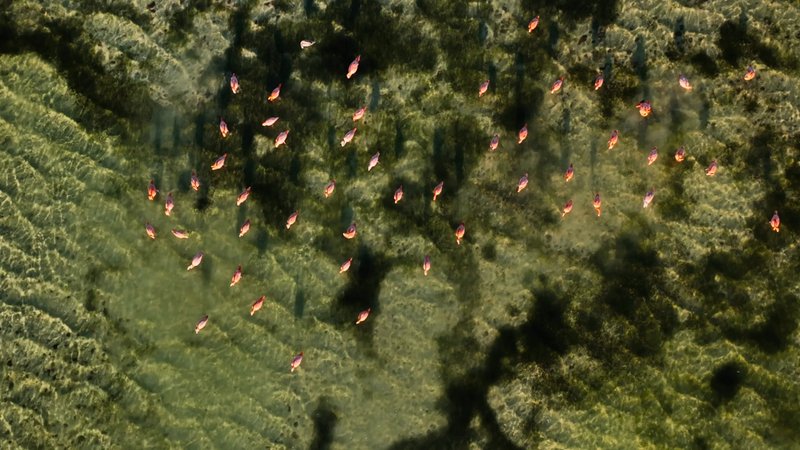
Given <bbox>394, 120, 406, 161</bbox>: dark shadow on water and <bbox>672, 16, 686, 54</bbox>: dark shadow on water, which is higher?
<bbox>672, 16, 686, 54</bbox>: dark shadow on water

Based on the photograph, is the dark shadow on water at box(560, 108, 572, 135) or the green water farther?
the dark shadow on water at box(560, 108, 572, 135)

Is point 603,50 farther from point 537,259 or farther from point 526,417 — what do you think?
point 526,417

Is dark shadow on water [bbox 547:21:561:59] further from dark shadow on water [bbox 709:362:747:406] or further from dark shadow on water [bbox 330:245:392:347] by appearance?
dark shadow on water [bbox 709:362:747:406]

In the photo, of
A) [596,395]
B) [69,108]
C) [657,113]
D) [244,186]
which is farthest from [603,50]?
[69,108]

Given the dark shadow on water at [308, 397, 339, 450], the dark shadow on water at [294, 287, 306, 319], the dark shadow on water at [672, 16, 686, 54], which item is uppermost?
the dark shadow on water at [672, 16, 686, 54]

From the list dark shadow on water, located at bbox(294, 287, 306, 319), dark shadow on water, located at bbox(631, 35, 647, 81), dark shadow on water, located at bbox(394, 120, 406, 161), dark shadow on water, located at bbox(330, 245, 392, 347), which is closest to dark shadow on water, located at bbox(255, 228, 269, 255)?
dark shadow on water, located at bbox(294, 287, 306, 319)

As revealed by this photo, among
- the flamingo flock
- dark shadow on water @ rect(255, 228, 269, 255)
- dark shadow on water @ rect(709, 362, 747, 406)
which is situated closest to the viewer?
dark shadow on water @ rect(709, 362, 747, 406)

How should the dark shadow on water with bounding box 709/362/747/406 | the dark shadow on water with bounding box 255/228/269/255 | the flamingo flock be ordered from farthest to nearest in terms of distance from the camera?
the dark shadow on water with bounding box 255/228/269/255, the flamingo flock, the dark shadow on water with bounding box 709/362/747/406

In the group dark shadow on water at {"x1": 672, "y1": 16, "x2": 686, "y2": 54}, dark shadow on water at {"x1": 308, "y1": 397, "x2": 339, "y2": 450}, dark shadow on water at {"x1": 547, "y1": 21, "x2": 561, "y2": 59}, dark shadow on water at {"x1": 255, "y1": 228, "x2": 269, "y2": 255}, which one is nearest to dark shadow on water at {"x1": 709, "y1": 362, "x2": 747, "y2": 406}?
dark shadow on water at {"x1": 672, "y1": 16, "x2": 686, "y2": 54}
